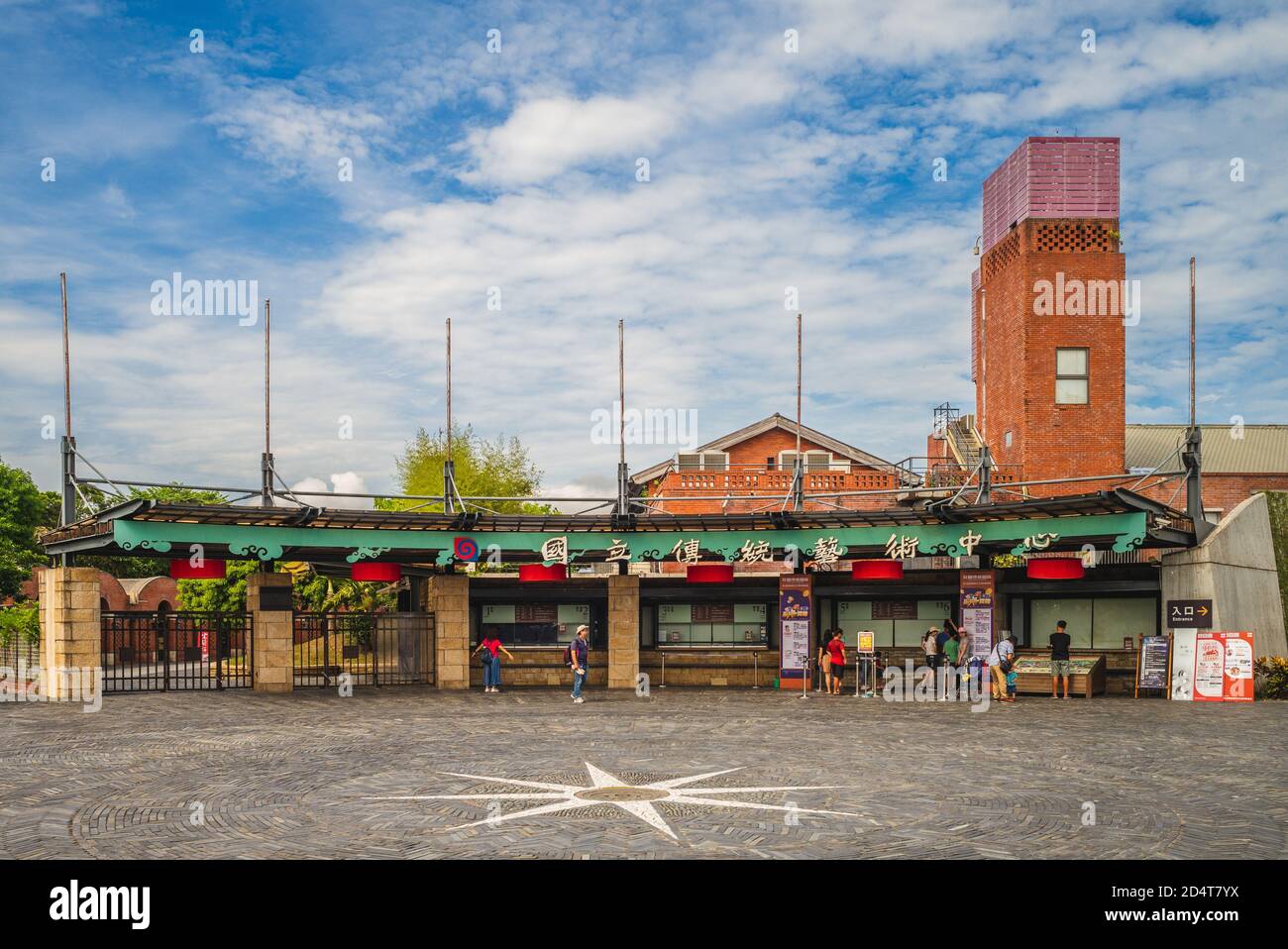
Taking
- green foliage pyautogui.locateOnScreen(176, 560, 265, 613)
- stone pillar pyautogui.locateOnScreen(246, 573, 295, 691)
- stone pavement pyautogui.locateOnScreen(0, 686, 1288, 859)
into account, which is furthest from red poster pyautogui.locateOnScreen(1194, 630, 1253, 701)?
green foliage pyautogui.locateOnScreen(176, 560, 265, 613)

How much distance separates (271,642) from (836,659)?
14.3 meters

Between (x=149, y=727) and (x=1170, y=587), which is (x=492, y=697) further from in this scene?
(x=1170, y=587)

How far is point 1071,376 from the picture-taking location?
1452 inches

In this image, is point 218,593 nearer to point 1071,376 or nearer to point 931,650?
point 931,650

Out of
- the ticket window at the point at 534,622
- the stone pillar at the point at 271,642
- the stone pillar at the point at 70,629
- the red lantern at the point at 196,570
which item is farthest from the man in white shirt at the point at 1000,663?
the stone pillar at the point at 70,629

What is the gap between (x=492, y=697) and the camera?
26.5 meters

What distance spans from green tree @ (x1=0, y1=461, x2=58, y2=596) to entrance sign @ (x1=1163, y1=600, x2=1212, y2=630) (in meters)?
52.4

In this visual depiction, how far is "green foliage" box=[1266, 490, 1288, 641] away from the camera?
26.6m

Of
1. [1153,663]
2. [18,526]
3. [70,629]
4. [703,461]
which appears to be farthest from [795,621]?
[18,526]

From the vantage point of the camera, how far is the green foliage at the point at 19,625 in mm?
32406

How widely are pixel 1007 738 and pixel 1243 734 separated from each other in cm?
424

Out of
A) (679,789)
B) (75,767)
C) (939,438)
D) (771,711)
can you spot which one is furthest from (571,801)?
(939,438)

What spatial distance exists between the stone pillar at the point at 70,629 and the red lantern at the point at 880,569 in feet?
60.7

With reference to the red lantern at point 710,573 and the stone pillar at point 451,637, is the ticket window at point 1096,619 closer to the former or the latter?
the red lantern at point 710,573
